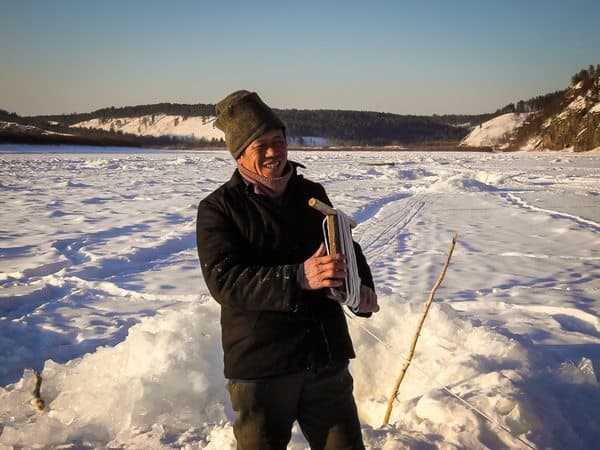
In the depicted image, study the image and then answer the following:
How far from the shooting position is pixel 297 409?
1.65 meters

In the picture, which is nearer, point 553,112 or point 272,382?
point 272,382

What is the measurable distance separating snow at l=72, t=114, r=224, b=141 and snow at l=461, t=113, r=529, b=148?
72707 mm

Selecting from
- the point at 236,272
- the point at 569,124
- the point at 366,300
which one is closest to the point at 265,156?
the point at 236,272

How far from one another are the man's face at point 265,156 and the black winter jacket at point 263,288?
78mm

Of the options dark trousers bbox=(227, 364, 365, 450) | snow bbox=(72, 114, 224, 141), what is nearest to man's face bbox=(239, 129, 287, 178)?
dark trousers bbox=(227, 364, 365, 450)

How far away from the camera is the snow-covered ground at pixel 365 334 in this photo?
2.45 m

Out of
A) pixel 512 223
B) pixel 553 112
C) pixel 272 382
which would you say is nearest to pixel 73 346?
pixel 272 382

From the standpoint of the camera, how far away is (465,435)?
2143 mm

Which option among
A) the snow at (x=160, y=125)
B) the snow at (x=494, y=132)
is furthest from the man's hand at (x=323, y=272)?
the snow at (x=160, y=125)

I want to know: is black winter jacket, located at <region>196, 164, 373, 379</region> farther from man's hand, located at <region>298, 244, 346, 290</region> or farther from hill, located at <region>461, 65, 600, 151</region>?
hill, located at <region>461, 65, 600, 151</region>

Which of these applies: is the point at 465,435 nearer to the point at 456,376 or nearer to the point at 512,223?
the point at 456,376

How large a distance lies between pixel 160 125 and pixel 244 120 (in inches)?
6143

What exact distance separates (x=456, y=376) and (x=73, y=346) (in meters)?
3.36

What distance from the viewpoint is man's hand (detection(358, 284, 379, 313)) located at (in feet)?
5.37
